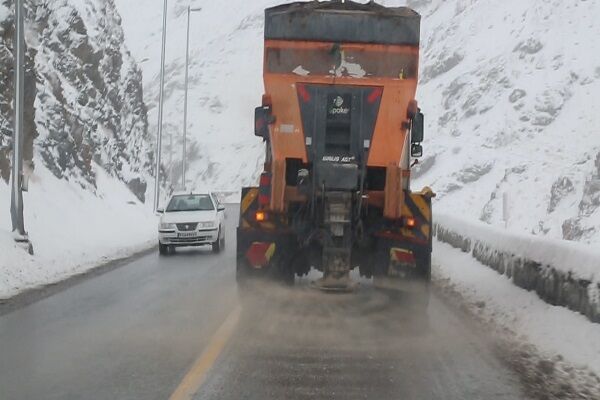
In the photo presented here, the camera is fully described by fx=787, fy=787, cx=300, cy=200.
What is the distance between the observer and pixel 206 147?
11150cm

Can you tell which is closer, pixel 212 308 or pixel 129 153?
pixel 212 308

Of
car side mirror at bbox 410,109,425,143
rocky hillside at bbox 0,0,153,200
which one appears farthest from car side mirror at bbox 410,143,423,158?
rocky hillside at bbox 0,0,153,200

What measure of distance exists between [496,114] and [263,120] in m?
77.1

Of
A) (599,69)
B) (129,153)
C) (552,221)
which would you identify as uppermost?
(599,69)

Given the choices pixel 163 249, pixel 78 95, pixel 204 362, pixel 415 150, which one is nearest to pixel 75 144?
pixel 78 95

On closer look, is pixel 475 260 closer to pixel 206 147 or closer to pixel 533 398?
pixel 533 398

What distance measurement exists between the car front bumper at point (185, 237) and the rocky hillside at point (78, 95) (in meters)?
9.31

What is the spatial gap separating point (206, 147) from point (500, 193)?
5316 cm

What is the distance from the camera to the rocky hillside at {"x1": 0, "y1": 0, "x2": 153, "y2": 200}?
28.7 m

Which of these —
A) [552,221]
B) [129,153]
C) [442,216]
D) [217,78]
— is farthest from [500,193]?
[217,78]

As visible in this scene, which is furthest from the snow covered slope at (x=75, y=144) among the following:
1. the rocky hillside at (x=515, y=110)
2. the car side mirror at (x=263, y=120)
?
the rocky hillside at (x=515, y=110)

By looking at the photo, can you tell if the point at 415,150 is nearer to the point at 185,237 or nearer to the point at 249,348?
the point at 249,348

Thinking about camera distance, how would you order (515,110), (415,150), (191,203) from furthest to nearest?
(515,110)
(191,203)
(415,150)

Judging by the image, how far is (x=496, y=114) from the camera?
85.6 metres
